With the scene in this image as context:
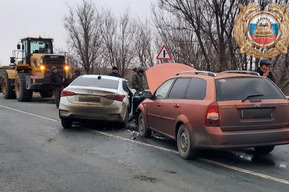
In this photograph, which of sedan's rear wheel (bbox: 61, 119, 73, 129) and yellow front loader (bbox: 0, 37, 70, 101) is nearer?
sedan's rear wheel (bbox: 61, 119, 73, 129)

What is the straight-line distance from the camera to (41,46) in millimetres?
18406

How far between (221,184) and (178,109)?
1.90m

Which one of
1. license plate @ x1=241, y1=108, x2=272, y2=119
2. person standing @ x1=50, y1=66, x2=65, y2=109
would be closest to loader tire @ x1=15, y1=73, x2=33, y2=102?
person standing @ x1=50, y1=66, x2=65, y2=109

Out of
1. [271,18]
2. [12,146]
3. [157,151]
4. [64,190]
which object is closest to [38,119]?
[12,146]

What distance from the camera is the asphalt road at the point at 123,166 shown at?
170 inches

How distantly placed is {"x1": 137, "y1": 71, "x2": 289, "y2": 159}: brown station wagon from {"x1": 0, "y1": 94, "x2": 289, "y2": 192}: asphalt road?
419mm

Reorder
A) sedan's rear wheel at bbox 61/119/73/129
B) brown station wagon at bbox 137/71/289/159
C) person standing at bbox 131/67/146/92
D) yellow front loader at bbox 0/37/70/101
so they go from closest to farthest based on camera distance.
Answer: brown station wagon at bbox 137/71/289/159, sedan's rear wheel at bbox 61/119/73/129, person standing at bbox 131/67/146/92, yellow front loader at bbox 0/37/70/101

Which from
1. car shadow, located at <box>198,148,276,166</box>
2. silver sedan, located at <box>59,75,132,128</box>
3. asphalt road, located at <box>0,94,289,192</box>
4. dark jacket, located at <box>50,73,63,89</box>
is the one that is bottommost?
car shadow, located at <box>198,148,276,166</box>

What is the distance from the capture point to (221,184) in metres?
4.38

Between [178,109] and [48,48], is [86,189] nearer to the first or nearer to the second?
[178,109]

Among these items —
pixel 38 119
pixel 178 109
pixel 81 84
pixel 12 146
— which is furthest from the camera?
pixel 38 119

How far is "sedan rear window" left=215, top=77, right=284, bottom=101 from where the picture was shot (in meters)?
5.32

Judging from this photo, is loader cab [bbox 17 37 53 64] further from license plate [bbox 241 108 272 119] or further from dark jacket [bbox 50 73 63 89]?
license plate [bbox 241 108 272 119]

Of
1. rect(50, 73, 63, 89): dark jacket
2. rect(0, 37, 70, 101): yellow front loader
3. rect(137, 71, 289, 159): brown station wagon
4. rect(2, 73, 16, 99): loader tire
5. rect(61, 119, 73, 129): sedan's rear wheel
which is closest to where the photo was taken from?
rect(137, 71, 289, 159): brown station wagon
